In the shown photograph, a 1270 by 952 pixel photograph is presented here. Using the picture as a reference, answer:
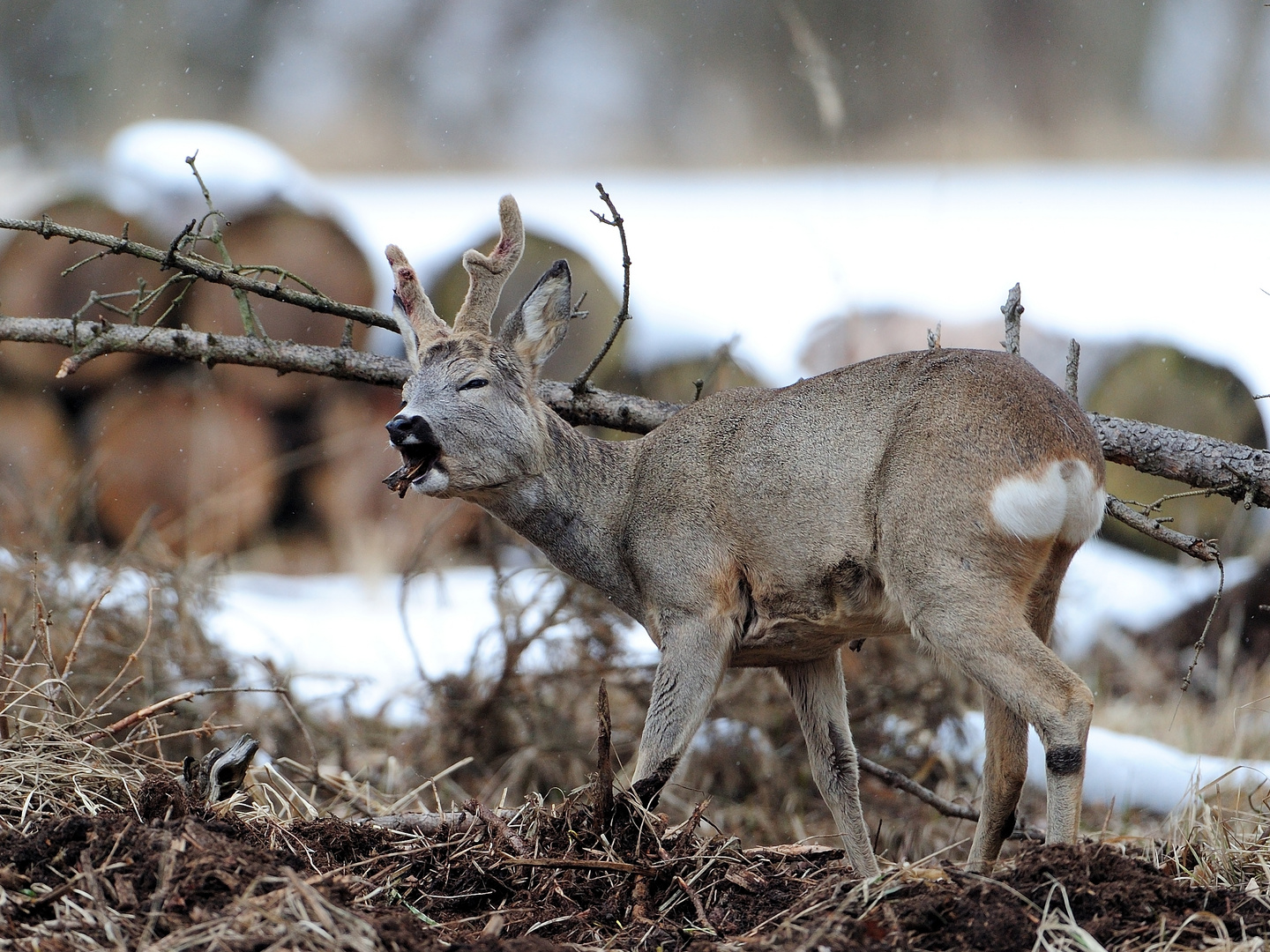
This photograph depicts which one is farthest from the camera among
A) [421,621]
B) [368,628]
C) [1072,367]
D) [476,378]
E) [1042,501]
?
[421,621]

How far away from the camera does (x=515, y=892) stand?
3355mm

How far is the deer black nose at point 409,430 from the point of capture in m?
3.87

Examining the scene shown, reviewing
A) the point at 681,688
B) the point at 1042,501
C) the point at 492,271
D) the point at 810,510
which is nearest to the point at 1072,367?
the point at 1042,501

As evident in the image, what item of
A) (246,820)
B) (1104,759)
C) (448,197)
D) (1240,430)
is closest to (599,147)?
(448,197)

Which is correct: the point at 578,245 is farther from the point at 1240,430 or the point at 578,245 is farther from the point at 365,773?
the point at 1240,430

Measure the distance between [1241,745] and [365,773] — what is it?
454 cm

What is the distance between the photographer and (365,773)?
5.65 metres

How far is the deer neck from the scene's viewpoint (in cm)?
421

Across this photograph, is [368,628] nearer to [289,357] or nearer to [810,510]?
[289,357]

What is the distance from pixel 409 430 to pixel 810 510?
1303 mm

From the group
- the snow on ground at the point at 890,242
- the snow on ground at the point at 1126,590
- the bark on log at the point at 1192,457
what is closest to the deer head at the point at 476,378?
the bark on log at the point at 1192,457

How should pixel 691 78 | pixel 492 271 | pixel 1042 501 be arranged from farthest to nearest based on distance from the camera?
1. pixel 691 78
2. pixel 492 271
3. pixel 1042 501

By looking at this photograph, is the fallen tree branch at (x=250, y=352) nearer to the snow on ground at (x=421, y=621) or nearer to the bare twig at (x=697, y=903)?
the snow on ground at (x=421, y=621)

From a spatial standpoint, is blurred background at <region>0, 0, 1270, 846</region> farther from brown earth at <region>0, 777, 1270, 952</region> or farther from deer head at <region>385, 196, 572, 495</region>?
brown earth at <region>0, 777, 1270, 952</region>
